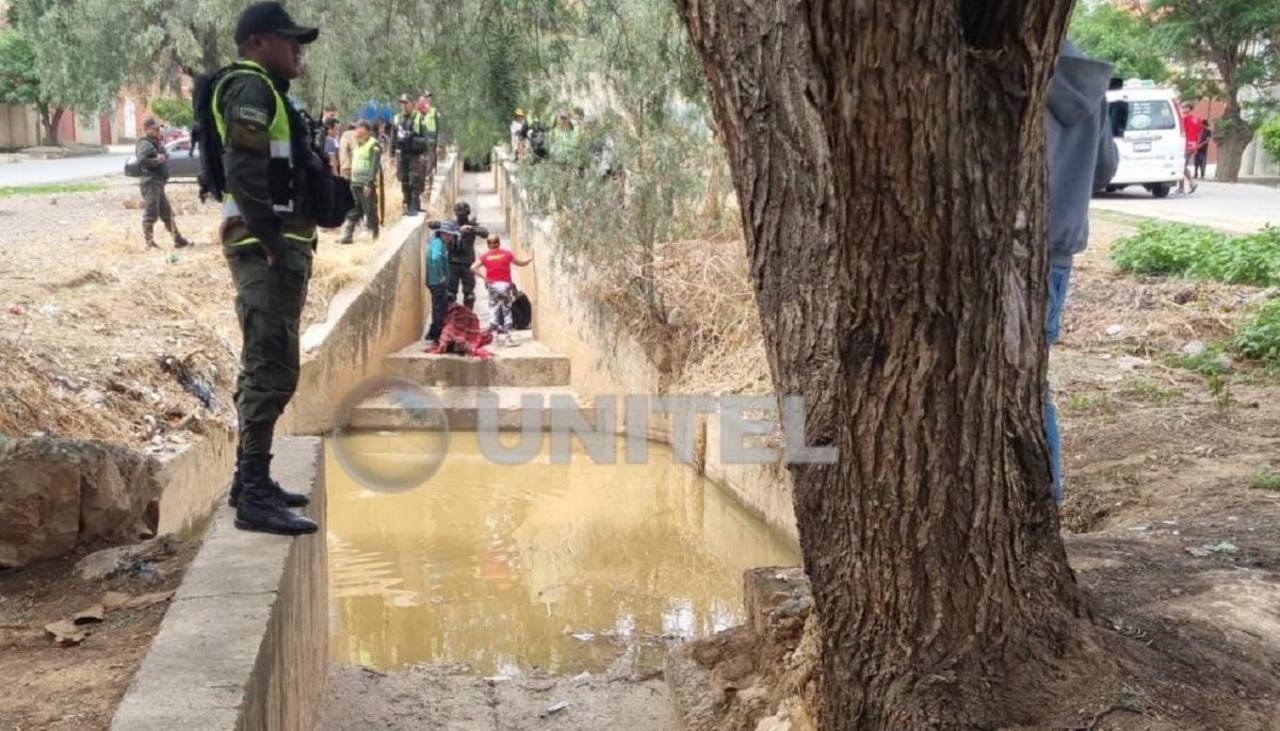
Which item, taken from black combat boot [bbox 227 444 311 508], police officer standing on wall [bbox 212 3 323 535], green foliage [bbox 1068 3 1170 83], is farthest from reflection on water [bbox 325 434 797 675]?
green foliage [bbox 1068 3 1170 83]

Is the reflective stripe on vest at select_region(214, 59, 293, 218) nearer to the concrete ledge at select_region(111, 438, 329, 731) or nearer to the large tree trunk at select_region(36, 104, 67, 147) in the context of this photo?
the concrete ledge at select_region(111, 438, 329, 731)

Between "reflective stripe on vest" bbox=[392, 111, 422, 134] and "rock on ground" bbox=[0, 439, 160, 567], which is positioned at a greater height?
"reflective stripe on vest" bbox=[392, 111, 422, 134]

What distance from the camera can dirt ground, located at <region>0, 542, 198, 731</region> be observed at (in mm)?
3266

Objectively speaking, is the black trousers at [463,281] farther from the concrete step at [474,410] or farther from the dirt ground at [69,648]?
the dirt ground at [69,648]

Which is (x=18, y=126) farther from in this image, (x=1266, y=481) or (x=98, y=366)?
(x=1266, y=481)

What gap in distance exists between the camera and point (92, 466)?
4770 millimetres

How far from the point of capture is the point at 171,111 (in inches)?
1476

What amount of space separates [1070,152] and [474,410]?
918 cm

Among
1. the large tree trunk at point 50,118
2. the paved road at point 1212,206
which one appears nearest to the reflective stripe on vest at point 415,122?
the paved road at point 1212,206

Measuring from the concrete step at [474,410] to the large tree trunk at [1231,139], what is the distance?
19.2 m

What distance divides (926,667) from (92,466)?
336 centimetres

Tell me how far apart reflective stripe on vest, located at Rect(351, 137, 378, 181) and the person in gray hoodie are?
11490 millimetres

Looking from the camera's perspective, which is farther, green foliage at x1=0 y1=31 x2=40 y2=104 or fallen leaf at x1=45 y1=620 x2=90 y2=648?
green foliage at x1=0 y1=31 x2=40 y2=104

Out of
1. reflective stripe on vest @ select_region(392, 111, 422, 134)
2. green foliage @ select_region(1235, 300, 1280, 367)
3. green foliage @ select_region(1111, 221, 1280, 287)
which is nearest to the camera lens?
green foliage @ select_region(1235, 300, 1280, 367)
